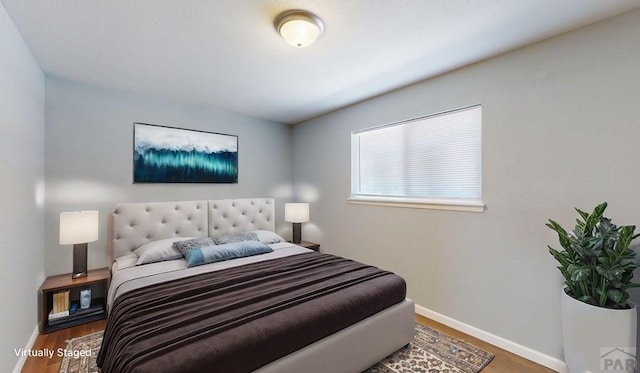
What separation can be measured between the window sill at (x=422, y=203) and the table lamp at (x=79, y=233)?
2.79 metres

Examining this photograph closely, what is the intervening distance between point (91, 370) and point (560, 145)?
149 inches

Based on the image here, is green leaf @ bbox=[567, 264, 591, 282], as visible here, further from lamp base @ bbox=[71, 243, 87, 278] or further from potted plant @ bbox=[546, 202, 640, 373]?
lamp base @ bbox=[71, 243, 87, 278]

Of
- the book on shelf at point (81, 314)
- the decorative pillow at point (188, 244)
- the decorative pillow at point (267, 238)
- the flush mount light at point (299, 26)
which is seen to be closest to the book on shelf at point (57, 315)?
the book on shelf at point (81, 314)

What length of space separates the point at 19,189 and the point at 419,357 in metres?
3.22

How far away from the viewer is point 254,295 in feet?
5.93

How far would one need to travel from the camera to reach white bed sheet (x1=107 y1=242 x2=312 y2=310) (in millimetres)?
2055

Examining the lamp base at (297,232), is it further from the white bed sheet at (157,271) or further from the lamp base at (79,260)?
the lamp base at (79,260)

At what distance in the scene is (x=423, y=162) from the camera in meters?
2.85

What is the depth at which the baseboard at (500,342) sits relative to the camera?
6.34ft

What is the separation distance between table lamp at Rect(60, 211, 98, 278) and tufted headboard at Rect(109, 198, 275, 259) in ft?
0.90

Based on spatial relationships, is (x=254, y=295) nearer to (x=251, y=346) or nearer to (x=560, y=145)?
(x=251, y=346)

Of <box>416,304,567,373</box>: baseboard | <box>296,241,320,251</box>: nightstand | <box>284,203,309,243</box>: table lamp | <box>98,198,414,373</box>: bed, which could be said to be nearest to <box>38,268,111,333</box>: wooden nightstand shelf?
<box>98,198,414,373</box>: bed

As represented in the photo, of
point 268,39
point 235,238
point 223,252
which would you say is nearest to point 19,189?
point 223,252

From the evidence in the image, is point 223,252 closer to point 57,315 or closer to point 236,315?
point 236,315
